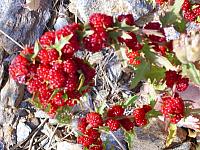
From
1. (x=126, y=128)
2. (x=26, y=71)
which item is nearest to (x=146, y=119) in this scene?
(x=126, y=128)

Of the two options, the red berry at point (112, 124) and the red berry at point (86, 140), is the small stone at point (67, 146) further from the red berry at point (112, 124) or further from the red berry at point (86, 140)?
the red berry at point (112, 124)

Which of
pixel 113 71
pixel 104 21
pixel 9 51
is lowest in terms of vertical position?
pixel 113 71

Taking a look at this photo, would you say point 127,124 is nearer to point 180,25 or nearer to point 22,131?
point 180,25

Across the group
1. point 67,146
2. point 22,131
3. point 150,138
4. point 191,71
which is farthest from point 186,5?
point 22,131

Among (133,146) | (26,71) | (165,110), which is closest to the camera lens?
(26,71)

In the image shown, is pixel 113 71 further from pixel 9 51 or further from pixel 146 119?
pixel 146 119

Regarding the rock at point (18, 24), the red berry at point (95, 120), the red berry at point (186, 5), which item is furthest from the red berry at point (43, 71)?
the rock at point (18, 24)
